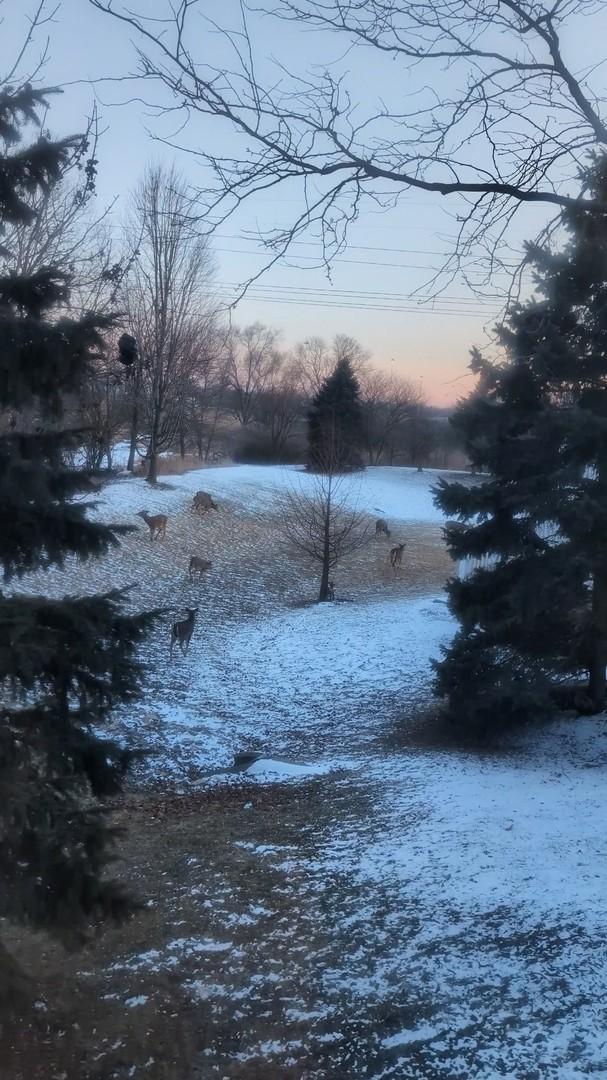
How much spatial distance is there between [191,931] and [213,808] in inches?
111

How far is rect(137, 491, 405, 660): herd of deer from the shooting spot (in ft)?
47.7

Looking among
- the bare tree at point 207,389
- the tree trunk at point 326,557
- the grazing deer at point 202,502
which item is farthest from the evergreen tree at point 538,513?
the grazing deer at point 202,502

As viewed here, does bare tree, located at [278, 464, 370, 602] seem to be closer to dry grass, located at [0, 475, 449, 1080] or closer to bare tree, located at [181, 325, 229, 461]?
bare tree, located at [181, 325, 229, 461]

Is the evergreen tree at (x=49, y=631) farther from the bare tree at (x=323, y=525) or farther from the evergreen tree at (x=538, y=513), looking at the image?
the bare tree at (x=323, y=525)

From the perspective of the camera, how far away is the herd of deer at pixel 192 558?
14539 millimetres

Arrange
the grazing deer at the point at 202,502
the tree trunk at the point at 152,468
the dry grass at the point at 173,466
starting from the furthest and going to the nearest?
the dry grass at the point at 173,466 → the tree trunk at the point at 152,468 → the grazing deer at the point at 202,502

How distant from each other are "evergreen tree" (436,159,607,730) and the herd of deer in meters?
5.18

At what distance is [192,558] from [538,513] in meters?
12.3

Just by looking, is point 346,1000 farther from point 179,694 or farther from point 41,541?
point 179,694

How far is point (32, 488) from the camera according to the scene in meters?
3.91

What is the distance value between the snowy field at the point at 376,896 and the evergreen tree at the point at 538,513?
33.4 inches

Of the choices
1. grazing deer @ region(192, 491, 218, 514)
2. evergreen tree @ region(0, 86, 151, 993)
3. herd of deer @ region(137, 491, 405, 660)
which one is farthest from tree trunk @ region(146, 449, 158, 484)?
evergreen tree @ region(0, 86, 151, 993)

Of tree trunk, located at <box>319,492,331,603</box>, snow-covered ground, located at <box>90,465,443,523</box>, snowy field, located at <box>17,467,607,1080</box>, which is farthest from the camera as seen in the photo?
snow-covered ground, located at <box>90,465,443,523</box>

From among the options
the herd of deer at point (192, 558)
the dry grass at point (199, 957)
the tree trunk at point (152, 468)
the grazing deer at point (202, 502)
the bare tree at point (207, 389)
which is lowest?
the dry grass at point (199, 957)
